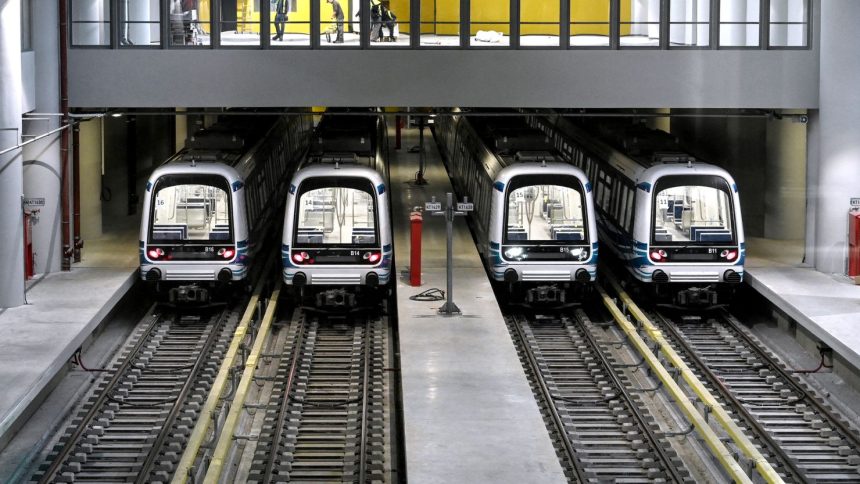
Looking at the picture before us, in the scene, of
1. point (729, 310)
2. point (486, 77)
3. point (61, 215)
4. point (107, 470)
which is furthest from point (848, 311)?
point (61, 215)

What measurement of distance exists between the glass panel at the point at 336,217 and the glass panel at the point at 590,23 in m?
5.11

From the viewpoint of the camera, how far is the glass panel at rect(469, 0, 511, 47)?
2430 centimetres

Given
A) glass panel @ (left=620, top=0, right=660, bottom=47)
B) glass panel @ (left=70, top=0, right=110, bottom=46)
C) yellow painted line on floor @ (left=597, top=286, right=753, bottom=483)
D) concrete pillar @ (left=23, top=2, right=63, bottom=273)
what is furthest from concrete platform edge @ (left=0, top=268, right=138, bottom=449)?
glass panel @ (left=620, top=0, right=660, bottom=47)

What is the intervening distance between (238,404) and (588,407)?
14.5 ft

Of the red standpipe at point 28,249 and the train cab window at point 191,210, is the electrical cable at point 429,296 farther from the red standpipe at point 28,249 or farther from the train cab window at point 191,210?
the red standpipe at point 28,249

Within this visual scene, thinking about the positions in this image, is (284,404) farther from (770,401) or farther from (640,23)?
(640,23)

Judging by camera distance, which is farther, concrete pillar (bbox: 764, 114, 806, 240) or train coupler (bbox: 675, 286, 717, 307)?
concrete pillar (bbox: 764, 114, 806, 240)

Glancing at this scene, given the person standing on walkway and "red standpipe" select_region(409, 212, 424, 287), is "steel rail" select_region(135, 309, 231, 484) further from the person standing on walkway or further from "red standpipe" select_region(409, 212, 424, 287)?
the person standing on walkway

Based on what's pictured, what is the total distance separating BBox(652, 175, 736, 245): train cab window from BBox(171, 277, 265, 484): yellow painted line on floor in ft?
21.2

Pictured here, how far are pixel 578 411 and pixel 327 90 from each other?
8.40 meters

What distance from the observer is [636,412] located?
17.4 metres

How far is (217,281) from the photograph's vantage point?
22.2m

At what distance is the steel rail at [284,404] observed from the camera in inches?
609

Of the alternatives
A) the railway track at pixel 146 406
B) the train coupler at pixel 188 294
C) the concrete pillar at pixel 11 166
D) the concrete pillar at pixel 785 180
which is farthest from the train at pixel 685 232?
the concrete pillar at pixel 11 166
